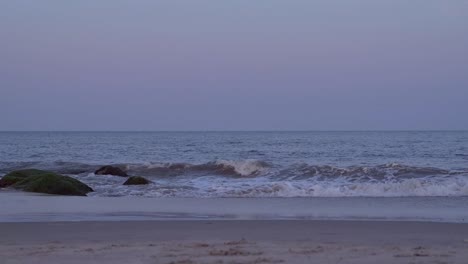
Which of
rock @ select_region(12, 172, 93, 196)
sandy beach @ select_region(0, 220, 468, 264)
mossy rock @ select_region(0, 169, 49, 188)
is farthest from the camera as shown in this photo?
mossy rock @ select_region(0, 169, 49, 188)

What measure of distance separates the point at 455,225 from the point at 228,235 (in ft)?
15.5

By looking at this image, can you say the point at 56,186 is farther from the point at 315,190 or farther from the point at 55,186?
the point at 315,190

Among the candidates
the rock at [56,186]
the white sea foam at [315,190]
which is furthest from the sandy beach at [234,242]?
the rock at [56,186]

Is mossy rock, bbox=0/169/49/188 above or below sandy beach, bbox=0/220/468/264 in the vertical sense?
below

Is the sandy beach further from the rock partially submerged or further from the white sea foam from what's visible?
the rock partially submerged

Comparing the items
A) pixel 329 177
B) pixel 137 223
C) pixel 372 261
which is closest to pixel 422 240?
pixel 372 261

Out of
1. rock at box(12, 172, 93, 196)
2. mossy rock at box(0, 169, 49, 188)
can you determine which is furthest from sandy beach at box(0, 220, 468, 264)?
mossy rock at box(0, 169, 49, 188)

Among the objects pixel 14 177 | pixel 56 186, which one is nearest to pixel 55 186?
pixel 56 186

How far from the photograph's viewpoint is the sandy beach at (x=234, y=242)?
819 centimetres

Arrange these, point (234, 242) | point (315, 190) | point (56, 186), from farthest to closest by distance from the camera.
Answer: point (315, 190), point (56, 186), point (234, 242)

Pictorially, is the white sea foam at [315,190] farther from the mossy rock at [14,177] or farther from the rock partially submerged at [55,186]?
the mossy rock at [14,177]

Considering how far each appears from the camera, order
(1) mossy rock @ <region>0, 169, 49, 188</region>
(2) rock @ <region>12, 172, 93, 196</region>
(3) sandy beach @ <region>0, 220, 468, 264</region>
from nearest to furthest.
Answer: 1. (3) sandy beach @ <region>0, 220, 468, 264</region>
2. (2) rock @ <region>12, 172, 93, 196</region>
3. (1) mossy rock @ <region>0, 169, 49, 188</region>

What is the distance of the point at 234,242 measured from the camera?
973cm

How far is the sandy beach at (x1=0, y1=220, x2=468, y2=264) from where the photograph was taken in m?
8.19
